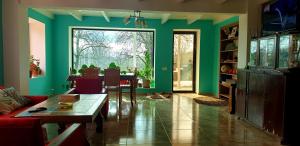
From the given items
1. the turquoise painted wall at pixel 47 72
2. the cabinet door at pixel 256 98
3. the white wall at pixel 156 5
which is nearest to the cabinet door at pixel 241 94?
the cabinet door at pixel 256 98

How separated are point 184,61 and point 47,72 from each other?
4.57 metres

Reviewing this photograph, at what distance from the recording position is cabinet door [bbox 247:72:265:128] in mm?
3969

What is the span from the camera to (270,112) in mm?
3701

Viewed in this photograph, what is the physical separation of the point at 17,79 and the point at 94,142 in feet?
7.75

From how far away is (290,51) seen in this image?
11.4ft

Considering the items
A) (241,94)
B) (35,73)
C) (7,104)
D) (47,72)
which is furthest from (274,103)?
(47,72)

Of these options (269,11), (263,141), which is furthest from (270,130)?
(269,11)

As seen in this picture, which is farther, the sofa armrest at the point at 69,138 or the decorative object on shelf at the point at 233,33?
the decorative object on shelf at the point at 233,33

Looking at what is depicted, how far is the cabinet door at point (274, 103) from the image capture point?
3.45 m

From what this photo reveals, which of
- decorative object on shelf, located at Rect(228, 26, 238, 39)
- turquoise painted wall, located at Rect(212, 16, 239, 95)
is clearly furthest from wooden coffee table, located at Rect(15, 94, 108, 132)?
turquoise painted wall, located at Rect(212, 16, 239, 95)

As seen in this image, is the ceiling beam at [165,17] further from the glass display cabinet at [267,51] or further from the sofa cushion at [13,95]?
the sofa cushion at [13,95]

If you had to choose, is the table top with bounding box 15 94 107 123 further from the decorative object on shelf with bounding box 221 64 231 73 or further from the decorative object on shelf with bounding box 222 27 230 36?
the decorative object on shelf with bounding box 222 27 230 36

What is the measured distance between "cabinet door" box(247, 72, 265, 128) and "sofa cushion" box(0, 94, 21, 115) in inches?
151

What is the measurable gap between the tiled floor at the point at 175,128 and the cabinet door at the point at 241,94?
19cm
